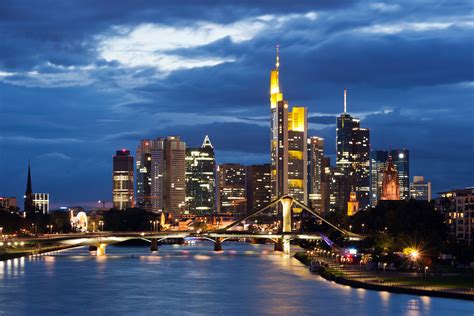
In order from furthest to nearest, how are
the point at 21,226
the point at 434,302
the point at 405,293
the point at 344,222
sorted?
1. the point at 344,222
2. the point at 21,226
3. the point at 405,293
4. the point at 434,302

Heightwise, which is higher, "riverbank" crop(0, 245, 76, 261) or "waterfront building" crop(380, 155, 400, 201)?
"waterfront building" crop(380, 155, 400, 201)

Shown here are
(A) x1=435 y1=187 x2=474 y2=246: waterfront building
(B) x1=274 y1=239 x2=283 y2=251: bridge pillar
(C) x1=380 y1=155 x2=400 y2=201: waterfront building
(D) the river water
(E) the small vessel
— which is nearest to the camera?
(D) the river water

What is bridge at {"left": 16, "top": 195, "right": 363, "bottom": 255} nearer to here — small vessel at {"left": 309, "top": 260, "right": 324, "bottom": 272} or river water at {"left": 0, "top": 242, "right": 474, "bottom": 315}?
river water at {"left": 0, "top": 242, "right": 474, "bottom": 315}

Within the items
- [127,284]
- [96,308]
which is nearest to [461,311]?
[96,308]

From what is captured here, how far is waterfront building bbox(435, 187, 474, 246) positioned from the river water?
36.2 metres

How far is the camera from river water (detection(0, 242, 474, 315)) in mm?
62469

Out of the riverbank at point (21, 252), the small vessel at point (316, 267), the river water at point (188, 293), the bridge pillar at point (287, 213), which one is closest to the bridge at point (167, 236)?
the bridge pillar at point (287, 213)

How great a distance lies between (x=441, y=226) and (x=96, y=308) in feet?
181

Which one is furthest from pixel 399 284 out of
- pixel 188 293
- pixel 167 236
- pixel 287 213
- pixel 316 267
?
pixel 287 213

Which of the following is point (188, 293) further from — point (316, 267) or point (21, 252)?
point (21, 252)

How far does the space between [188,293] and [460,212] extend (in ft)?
237

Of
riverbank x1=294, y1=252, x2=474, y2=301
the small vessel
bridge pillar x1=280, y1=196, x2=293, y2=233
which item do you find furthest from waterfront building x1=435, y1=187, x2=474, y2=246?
riverbank x1=294, y1=252, x2=474, y2=301

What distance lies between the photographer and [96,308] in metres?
64.2

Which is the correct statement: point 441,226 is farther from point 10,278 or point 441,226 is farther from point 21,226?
point 21,226
